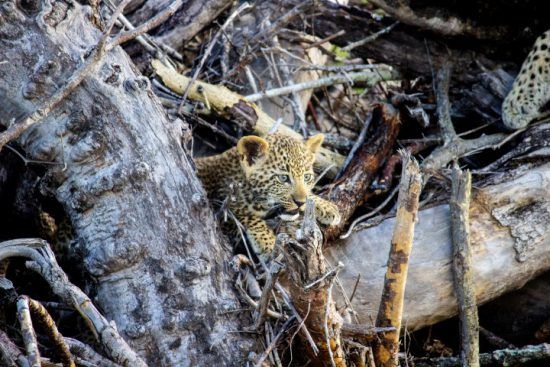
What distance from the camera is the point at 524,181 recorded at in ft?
21.5

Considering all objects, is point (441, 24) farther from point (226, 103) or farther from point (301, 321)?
point (301, 321)

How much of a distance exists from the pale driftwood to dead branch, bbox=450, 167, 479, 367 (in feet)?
0.38

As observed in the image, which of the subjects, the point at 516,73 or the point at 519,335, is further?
the point at 516,73

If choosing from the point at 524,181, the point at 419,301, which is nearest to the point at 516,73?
the point at 524,181

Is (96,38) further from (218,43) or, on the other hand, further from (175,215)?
(218,43)

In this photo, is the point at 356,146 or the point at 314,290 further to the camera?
the point at 356,146

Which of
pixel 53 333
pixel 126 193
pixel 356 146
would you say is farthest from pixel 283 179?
pixel 53 333

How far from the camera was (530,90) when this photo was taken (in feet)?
24.8

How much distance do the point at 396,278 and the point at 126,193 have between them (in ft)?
6.01

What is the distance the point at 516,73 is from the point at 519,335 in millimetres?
2682

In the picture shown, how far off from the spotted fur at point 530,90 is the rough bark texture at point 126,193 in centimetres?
338

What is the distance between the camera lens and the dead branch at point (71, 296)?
14.5 feet

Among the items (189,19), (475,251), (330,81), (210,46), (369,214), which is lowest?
(475,251)

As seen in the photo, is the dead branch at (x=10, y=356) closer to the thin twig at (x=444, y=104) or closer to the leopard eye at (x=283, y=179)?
the leopard eye at (x=283, y=179)
